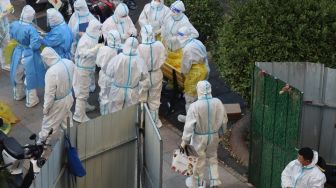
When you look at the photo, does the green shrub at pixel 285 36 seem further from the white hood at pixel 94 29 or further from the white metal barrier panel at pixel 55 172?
the white metal barrier panel at pixel 55 172

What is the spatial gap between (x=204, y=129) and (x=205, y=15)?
473 centimetres

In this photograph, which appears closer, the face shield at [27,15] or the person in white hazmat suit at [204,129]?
the person in white hazmat suit at [204,129]

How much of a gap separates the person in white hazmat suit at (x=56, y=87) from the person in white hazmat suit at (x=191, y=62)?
73.6 inches

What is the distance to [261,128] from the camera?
8141 millimetres

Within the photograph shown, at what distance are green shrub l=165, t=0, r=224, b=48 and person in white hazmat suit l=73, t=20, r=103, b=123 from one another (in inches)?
107

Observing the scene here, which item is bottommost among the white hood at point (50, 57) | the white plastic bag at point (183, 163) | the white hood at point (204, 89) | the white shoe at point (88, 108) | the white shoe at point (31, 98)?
the white plastic bag at point (183, 163)

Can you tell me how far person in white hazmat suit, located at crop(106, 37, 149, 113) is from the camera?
9414mm

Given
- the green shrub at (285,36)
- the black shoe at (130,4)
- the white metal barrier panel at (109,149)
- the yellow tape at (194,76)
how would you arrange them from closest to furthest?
the white metal barrier panel at (109,149)
the green shrub at (285,36)
the yellow tape at (194,76)
the black shoe at (130,4)

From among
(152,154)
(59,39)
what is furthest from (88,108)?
(152,154)

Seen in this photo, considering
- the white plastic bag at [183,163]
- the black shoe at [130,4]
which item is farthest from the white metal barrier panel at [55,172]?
the black shoe at [130,4]

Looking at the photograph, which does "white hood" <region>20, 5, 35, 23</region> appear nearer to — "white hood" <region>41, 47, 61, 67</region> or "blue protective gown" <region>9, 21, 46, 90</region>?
"blue protective gown" <region>9, 21, 46, 90</region>

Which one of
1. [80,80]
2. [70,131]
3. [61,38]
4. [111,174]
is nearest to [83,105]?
[80,80]

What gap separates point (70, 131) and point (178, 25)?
5.26 metres

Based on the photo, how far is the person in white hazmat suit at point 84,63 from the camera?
10297 millimetres
